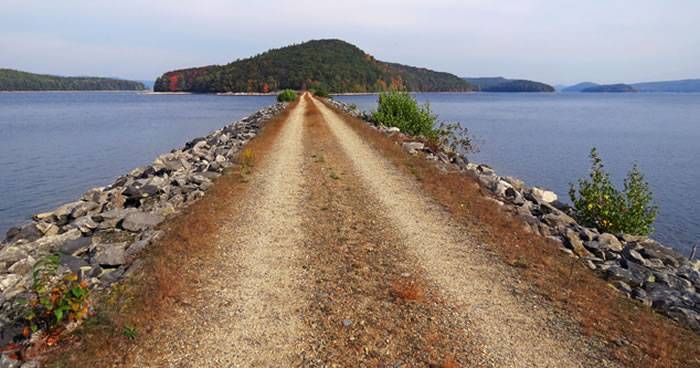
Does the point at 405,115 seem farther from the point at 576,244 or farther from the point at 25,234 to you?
the point at 25,234

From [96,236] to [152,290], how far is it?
4664 mm

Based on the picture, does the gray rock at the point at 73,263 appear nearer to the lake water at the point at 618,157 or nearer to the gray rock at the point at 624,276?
the gray rock at the point at 624,276

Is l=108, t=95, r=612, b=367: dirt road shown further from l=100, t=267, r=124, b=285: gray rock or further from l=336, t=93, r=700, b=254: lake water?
l=336, t=93, r=700, b=254: lake water

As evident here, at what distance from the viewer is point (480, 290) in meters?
8.73

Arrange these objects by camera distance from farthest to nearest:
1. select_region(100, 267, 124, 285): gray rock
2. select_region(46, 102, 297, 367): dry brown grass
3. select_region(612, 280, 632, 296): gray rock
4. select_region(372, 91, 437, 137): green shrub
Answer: select_region(372, 91, 437, 137): green shrub
select_region(612, 280, 632, 296): gray rock
select_region(100, 267, 124, 285): gray rock
select_region(46, 102, 297, 367): dry brown grass

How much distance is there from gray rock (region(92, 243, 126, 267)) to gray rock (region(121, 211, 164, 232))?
5.51 ft

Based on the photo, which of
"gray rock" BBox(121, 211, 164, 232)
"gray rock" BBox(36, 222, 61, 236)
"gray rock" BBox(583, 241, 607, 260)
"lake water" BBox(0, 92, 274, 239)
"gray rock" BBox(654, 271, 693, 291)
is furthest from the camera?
"lake water" BBox(0, 92, 274, 239)

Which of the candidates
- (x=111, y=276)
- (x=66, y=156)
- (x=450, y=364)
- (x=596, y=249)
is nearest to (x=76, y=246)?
(x=111, y=276)

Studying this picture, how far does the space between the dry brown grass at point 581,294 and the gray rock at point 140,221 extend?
333 inches

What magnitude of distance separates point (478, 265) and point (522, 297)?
1.45m

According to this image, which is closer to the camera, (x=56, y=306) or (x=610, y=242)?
(x=56, y=306)

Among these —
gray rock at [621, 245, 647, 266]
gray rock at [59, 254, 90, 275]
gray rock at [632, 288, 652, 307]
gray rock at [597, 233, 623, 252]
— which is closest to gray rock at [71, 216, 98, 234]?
gray rock at [59, 254, 90, 275]

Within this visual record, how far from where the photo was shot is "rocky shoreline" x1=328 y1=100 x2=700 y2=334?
28.8 feet

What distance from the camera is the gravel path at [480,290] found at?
686cm
